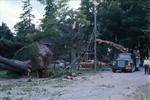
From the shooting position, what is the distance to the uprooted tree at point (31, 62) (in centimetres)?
3588

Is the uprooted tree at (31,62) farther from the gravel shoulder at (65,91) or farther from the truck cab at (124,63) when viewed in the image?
the truck cab at (124,63)

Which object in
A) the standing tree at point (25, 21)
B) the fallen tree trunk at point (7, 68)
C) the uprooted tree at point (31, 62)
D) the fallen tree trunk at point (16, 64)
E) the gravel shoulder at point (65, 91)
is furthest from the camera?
the standing tree at point (25, 21)

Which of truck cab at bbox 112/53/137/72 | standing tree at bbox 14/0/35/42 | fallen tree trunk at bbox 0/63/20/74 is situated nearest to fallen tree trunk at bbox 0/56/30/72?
fallen tree trunk at bbox 0/63/20/74

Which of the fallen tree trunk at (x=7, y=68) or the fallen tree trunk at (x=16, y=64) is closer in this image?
the fallen tree trunk at (x=16, y=64)

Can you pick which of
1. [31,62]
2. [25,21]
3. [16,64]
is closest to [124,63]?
[31,62]

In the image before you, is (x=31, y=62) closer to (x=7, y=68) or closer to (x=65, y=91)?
(x=7, y=68)

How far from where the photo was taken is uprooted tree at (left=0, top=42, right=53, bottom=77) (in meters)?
35.9

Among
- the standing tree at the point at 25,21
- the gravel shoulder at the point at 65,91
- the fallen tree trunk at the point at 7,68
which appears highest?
the standing tree at the point at 25,21

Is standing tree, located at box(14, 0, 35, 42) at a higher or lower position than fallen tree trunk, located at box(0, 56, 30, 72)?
higher

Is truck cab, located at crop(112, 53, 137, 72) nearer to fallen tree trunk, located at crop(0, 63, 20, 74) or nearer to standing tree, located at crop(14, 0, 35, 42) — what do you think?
fallen tree trunk, located at crop(0, 63, 20, 74)

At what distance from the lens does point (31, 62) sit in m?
36.4

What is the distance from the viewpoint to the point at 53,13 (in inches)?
2408

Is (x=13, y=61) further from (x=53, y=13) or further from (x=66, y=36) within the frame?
(x=53, y=13)

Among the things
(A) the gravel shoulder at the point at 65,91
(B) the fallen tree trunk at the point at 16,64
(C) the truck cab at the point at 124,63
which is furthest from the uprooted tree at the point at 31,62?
(C) the truck cab at the point at 124,63
